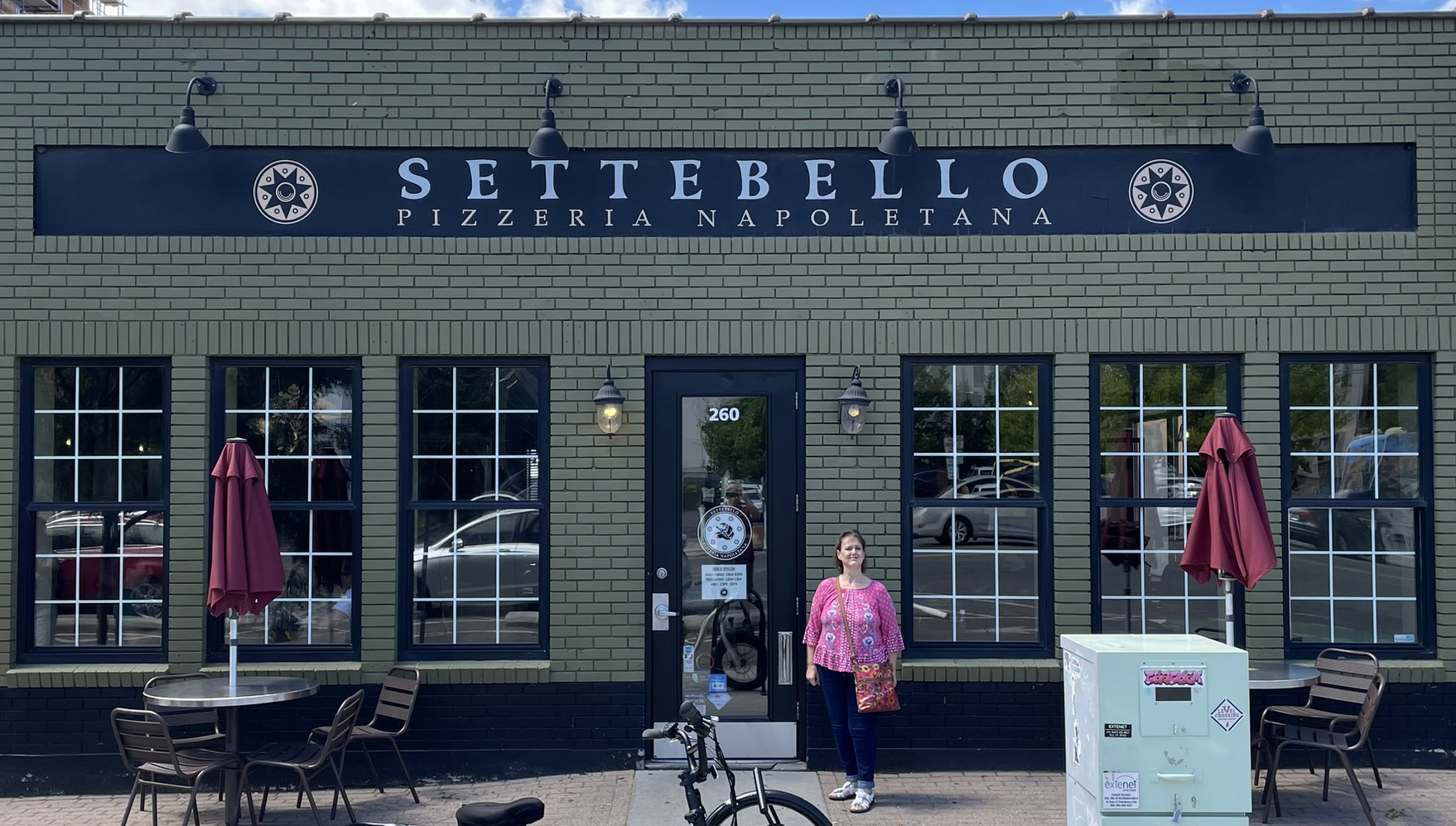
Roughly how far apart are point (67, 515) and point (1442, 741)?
9207mm

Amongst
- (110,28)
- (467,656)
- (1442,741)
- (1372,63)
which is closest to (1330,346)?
(1372,63)

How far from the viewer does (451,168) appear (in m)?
8.09

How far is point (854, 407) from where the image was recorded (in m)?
7.79

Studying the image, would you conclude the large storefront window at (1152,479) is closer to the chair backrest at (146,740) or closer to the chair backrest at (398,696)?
the chair backrest at (398,696)

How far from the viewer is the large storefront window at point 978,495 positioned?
808cm

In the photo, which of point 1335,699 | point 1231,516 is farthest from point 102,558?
point 1335,699

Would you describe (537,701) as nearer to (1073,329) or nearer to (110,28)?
(1073,329)

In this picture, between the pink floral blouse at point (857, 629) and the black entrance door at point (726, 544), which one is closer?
the pink floral blouse at point (857, 629)

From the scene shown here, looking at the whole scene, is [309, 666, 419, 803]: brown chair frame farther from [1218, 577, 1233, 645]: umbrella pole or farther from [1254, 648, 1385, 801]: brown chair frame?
[1254, 648, 1385, 801]: brown chair frame

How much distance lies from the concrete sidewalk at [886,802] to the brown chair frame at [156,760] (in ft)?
1.82

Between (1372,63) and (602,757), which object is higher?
(1372,63)

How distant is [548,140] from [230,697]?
384 cm

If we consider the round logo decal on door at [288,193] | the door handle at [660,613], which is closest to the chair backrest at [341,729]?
the door handle at [660,613]

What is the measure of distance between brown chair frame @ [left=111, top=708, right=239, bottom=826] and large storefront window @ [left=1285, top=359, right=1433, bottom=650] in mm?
6860
